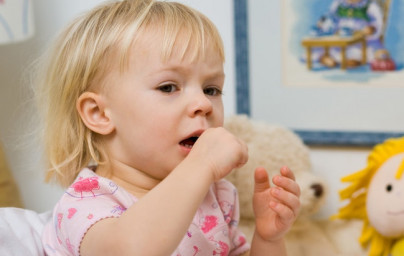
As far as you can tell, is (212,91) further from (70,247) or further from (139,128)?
(70,247)

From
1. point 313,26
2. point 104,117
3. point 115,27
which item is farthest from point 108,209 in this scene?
point 313,26

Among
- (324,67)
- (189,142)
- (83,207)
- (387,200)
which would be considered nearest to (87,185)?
(83,207)

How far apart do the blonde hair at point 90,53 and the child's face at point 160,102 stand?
2 cm

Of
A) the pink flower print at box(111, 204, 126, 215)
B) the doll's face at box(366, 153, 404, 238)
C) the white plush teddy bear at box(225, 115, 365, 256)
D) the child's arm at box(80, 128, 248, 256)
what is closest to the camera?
the child's arm at box(80, 128, 248, 256)

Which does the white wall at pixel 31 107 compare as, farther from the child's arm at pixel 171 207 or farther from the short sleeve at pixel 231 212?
the child's arm at pixel 171 207

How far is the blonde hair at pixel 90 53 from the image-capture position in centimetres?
86

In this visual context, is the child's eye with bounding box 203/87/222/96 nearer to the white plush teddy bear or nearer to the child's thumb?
the child's thumb

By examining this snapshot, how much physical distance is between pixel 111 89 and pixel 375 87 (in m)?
0.80

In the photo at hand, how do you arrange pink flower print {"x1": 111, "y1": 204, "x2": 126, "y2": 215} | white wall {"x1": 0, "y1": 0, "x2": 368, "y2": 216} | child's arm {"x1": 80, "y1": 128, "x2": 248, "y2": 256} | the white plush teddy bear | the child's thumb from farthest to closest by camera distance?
white wall {"x1": 0, "y1": 0, "x2": 368, "y2": 216}
the white plush teddy bear
the child's thumb
pink flower print {"x1": 111, "y1": 204, "x2": 126, "y2": 215}
child's arm {"x1": 80, "y1": 128, "x2": 248, "y2": 256}

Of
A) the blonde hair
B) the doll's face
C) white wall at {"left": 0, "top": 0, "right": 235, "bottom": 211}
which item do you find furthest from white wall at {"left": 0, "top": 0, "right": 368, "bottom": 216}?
the blonde hair

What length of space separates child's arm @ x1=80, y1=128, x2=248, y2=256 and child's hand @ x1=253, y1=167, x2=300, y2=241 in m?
0.13

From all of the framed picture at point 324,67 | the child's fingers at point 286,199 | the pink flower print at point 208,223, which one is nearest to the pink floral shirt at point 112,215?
the pink flower print at point 208,223

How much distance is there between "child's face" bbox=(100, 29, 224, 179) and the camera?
32.9 inches

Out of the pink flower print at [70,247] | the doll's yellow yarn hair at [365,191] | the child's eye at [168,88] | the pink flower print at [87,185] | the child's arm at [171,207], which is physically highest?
the child's eye at [168,88]
